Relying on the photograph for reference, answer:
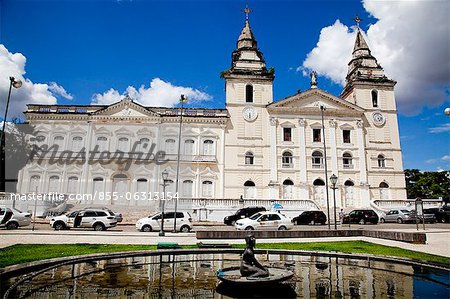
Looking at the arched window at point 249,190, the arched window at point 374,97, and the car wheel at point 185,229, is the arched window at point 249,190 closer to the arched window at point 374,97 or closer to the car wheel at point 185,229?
the car wheel at point 185,229

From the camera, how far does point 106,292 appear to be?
6.39m

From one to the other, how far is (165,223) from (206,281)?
14.6 meters

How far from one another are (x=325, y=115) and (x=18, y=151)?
38.0 metres

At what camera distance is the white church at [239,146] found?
36.3 metres

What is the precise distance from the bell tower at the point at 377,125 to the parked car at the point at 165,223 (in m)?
24.8

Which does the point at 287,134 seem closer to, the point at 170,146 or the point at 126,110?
the point at 170,146

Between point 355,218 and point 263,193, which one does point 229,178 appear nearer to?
point 263,193

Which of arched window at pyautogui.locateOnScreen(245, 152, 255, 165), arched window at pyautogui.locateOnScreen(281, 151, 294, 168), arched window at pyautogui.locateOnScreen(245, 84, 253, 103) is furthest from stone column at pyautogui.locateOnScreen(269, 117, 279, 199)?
arched window at pyautogui.locateOnScreen(245, 84, 253, 103)

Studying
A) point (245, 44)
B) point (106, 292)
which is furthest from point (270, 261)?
point (245, 44)

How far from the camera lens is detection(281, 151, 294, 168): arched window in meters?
38.0

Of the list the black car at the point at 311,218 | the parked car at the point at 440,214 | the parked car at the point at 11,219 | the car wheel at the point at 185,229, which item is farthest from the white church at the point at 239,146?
the car wheel at the point at 185,229

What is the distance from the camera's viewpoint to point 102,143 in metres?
37.6

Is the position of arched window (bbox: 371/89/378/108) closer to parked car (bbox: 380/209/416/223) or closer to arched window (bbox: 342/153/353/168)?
arched window (bbox: 342/153/353/168)

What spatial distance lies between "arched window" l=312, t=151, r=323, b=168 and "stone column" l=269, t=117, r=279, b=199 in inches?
191
